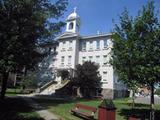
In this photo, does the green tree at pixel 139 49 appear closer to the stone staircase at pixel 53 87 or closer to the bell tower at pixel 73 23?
the stone staircase at pixel 53 87

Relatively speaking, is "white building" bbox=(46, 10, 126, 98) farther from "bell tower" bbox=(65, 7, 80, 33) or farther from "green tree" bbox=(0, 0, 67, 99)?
"green tree" bbox=(0, 0, 67, 99)

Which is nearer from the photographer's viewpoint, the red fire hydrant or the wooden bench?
the red fire hydrant

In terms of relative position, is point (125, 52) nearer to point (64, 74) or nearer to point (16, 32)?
point (16, 32)

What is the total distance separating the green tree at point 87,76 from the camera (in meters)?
43.0

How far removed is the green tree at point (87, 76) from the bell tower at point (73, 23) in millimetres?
10802

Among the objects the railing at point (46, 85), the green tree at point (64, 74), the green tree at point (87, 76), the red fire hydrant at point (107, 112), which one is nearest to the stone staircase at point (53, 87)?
the railing at point (46, 85)

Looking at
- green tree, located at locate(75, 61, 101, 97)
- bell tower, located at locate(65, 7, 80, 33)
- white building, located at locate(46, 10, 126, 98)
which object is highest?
→ bell tower, located at locate(65, 7, 80, 33)

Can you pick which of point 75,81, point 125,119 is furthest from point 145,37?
point 75,81

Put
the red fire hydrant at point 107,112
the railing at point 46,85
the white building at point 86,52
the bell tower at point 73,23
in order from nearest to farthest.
→ the red fire hydrant at point 107,112 < the white building at point 86,52 < the railing at point 46,85 < the bell tower at point 73,23

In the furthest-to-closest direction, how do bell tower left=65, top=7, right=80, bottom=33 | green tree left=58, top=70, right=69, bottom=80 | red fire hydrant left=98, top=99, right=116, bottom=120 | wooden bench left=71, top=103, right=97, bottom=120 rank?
bell tower left=65, top=7, right=80, bottom=33 < green tree left=58, top=70, right=69, bottom=80 < wooden bench left=71, top=103, right=97, bottom=120 < red fire hydrant left=98, top=99, right=116, bottom=120

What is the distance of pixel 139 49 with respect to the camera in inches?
741

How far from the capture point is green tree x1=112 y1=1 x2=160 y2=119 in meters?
18.1

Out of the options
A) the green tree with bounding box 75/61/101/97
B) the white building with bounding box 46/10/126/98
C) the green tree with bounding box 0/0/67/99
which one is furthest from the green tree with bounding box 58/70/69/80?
the green tree with bounding box 0/0/67/99

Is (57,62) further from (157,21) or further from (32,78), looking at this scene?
(157,21)
